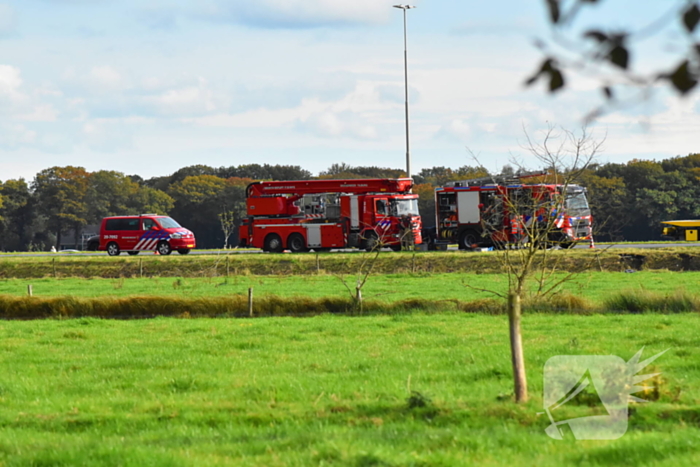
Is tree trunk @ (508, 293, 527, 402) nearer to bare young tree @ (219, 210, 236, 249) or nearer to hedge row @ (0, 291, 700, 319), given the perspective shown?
hedge row @ (0, 291, 700, 319)

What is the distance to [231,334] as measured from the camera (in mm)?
15859

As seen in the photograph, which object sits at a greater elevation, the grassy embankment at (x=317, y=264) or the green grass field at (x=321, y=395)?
the grassy embankment at (x=317, y=264)

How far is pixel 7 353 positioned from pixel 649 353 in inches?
387

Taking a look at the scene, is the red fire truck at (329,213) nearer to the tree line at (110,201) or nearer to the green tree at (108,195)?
the tree line at (110,201)

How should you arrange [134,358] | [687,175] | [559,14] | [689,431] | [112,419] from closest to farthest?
[559,14], [689,431], [112,419], [134,358], [687,175]

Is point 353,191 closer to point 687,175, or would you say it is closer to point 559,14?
point 559,14

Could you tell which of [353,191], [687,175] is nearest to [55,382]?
[353,191]

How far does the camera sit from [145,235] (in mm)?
44812

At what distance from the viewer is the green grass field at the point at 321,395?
6.91m

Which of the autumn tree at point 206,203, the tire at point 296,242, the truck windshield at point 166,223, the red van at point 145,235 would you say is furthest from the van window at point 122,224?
the autumn tree at point 206,203

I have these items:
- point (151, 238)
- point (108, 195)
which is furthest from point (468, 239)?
point (108, 195)

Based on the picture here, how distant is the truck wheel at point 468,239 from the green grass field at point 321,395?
23.8m

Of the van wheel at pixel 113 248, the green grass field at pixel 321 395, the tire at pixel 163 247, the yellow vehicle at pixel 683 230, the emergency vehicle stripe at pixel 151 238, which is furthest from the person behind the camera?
the yellow vehicle at pixel 683 230

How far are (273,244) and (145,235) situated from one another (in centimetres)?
691
